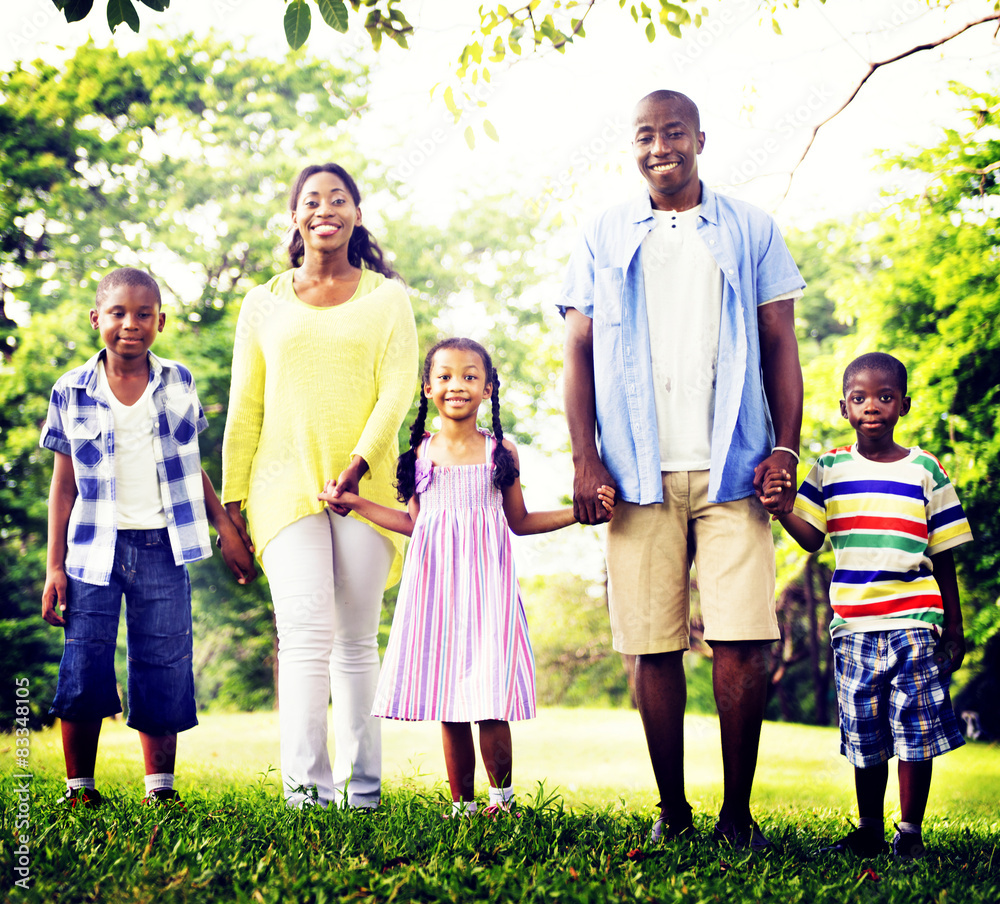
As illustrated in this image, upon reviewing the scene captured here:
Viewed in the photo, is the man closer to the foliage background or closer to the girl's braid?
the girl's braid

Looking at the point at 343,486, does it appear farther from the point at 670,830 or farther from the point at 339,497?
the point at 670,830

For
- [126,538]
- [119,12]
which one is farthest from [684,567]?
[119,12]

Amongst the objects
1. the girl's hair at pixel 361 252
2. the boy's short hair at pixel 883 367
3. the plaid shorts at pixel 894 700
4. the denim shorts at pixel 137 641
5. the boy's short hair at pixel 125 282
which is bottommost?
the plaid shorts at pixel 894 700

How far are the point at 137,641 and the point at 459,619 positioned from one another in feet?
4.02

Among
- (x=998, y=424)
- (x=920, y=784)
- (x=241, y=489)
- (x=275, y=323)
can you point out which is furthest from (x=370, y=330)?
(x=998, y=424)

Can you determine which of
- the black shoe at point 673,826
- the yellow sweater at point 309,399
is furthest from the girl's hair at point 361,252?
the black shoe at point 673,826

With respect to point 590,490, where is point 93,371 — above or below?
above

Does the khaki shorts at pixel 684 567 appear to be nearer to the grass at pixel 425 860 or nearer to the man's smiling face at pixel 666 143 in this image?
the grass at pixel 425 860

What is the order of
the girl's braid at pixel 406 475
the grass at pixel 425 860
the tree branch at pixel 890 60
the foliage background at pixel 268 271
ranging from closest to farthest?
the grass at pixel 425 860
the girl's braid at pixel 406 475
the tree branch at pixel 890 60
the foliage background at pixel 268 271

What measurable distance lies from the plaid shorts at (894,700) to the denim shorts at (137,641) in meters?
2.49

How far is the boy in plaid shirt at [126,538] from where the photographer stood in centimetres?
338

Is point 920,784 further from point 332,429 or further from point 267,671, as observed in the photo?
point 267,671

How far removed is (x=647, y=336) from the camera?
319 cm

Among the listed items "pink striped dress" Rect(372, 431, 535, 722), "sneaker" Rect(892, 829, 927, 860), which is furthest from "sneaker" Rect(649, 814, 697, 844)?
"sneaker" Rect(892, 829, 927, 860)
